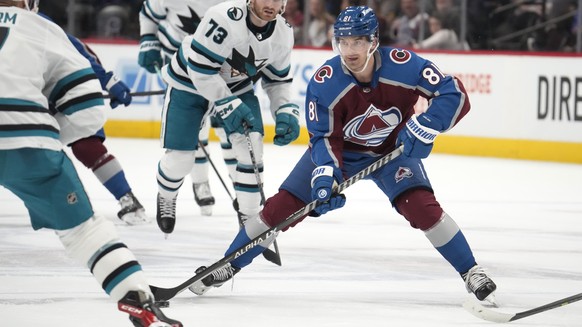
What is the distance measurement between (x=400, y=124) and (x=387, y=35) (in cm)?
523

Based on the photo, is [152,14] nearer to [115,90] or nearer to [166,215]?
[115,90]

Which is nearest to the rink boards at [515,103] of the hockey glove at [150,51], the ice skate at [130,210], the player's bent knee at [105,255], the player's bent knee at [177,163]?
the hockey glove at [150,51]

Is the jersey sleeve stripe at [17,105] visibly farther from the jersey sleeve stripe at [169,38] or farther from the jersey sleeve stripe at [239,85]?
the jersey sleeve stripe at [169,38]

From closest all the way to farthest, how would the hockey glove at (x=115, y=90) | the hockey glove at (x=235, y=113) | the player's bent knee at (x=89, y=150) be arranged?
the hockey glove at (x=235, y=113)
the player's bent knee at (x=89, y=150)
the hockey glove at (x=115, y=90)

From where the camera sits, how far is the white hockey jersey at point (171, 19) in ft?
18.0

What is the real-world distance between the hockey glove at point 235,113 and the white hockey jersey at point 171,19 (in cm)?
111

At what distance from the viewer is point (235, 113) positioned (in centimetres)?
444

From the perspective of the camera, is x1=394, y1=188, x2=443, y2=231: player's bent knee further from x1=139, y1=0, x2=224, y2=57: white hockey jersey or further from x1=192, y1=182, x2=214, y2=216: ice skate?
x1=192, y1=182, x2=214, y2=216: ice skate

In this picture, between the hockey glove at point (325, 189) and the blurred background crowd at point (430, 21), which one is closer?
the hockey glove at point (325, 189)

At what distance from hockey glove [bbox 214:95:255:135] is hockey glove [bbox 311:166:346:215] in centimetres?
86

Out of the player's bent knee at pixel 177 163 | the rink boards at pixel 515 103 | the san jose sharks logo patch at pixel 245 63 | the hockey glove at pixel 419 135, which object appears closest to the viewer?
the hockey glove at pixel 419 135

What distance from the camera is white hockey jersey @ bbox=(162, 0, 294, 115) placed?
451cm

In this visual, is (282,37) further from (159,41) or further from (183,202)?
(183,202)

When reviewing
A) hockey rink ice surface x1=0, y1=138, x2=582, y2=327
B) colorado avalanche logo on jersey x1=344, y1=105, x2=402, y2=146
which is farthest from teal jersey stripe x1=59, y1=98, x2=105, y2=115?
colorado avalanche logo on jersey x1=344, y1=105, x2=402, y2=146
